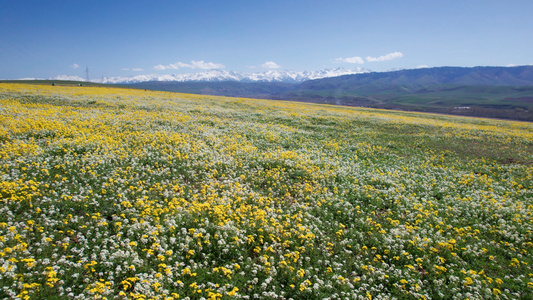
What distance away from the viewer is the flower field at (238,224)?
6.58 metres

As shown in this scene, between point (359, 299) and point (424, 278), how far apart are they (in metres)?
2.79

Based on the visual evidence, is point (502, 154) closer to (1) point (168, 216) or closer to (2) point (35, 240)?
(1) point (168, 216)

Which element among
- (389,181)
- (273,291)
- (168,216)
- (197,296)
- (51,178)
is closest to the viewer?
(197,296)

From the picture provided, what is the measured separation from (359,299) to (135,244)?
6.21 m

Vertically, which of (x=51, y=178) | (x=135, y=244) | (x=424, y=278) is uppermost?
(x=51, y=178)

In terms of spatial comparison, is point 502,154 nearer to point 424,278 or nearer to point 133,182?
point 424,278

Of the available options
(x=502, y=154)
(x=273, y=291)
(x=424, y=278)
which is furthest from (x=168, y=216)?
(x=502, y=154)

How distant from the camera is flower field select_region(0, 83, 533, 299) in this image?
658 cm

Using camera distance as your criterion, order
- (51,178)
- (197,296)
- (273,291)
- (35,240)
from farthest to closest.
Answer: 1. (51,178)
2. (35,240)
3. (273,291)
4. (197,296)

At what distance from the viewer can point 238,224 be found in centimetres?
916

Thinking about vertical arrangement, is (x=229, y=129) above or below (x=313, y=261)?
above

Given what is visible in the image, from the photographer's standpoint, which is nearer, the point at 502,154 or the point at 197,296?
the point at 197,296

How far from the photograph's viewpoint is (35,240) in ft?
23.4

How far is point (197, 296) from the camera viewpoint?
6.19m
